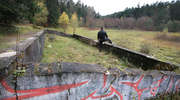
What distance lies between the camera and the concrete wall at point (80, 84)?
1.23 m

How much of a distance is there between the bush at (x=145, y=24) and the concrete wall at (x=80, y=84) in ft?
153

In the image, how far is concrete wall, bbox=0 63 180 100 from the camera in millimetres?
1229

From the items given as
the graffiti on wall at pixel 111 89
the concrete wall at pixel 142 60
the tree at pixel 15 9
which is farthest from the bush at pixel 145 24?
the graffiti on wall at pixel 111 89

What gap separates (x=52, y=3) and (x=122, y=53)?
29527mm

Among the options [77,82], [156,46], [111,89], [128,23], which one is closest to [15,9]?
[77,82]

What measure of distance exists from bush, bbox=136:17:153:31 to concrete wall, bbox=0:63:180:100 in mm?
46763

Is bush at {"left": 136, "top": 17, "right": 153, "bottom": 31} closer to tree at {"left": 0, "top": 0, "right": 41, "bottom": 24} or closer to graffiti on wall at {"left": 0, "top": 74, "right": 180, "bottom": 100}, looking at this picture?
tree at {"left": 0, "top": 0, "right": 41, "bottom": 24}

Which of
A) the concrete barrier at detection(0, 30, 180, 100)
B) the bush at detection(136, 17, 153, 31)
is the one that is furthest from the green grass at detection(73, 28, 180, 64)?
the bush at detection(136, 17, 153, 31)

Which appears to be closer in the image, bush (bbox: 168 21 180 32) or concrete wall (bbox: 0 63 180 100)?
concrete wall (bbox: 0 63 180 100)

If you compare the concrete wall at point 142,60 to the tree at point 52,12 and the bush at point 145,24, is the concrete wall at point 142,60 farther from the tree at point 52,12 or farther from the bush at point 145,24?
the bush at point 145,24

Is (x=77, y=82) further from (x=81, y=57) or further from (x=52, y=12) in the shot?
(x=52, y=12)

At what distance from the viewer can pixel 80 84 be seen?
1.52 m

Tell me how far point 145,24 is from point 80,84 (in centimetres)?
4959

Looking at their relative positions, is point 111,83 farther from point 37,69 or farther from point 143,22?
point 143,22
